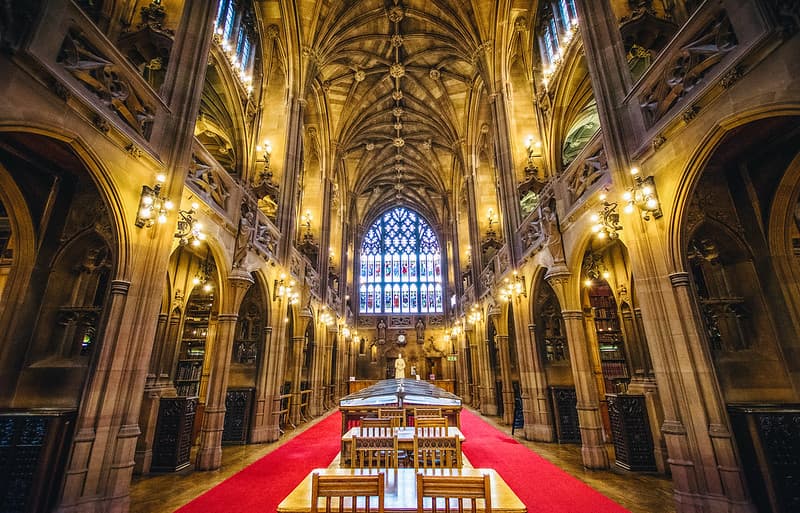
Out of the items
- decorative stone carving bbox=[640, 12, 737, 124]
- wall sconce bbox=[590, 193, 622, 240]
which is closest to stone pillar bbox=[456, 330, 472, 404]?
wall sconce bbox=[590, 193, 622, 240]

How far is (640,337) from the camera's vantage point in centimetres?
812

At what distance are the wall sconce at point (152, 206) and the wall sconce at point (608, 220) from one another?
7.79 meters

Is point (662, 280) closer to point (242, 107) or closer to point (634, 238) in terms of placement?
point (634, 238)

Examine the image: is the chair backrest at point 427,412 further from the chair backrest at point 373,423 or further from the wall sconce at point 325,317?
the wall sconce at point 325,317

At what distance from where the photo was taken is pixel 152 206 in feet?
17.7

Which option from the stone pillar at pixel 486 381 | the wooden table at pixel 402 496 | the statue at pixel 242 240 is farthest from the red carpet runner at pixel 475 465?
the stone pillar at pixel 486 381

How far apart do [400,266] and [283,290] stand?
20.3 m

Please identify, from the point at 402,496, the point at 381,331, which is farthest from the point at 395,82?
the point at 402,496

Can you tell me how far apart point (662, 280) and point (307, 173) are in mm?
17447

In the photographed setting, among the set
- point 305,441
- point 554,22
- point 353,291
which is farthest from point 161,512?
point 353,291

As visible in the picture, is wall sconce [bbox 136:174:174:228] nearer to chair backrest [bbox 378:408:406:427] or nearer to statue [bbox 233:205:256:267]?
statue [bbox 233:205:256:267]

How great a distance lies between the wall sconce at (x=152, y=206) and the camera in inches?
209

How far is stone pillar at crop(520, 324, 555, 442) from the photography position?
9.33 metres

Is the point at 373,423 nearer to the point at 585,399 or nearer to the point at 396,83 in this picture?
the point at 585,399
